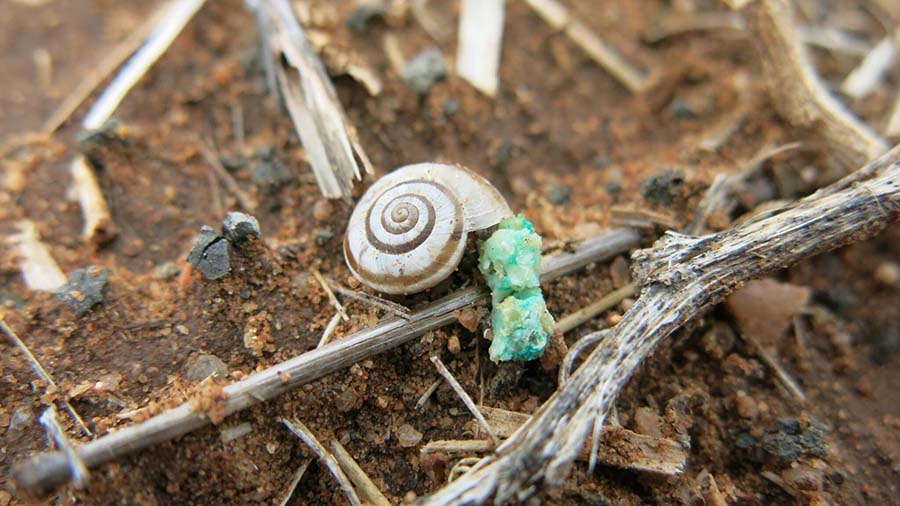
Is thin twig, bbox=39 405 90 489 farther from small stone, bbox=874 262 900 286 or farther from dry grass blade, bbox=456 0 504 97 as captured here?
small stone, bbox=874 262 900 286

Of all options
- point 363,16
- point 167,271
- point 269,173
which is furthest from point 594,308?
point 363,16

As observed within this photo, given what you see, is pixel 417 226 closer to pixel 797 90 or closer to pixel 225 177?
pixel 225 177

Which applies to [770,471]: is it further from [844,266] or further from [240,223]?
[240,223]

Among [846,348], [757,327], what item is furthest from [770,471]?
[846,348]

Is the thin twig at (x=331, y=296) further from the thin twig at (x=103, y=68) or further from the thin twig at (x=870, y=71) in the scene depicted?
the thin twig at (x=870, y=71)

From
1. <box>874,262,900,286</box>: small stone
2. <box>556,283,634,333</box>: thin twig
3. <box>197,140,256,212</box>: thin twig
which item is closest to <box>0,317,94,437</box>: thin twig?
<box>197,140,256,212</box>: thin twig

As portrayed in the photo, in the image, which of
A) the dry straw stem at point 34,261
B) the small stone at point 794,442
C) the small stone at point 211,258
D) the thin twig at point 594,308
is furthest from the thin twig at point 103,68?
the small stone at point 794,442
